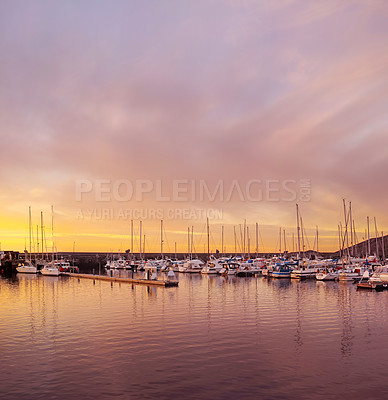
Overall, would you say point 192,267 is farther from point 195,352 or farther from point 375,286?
point 195,352

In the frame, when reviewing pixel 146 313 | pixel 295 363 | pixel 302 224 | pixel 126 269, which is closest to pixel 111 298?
pixel 146 313

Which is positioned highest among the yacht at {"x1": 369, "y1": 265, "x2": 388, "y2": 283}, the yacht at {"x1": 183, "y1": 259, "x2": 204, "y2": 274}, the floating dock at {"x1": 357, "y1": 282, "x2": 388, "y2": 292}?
the yacht at {"x1": 369, "y1": 265, "x2": 388, "y2": 283}

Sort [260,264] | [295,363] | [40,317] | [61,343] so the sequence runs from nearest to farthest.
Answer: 1. [295,363]
2. [61,343]
3. [40,317]
4. [260,264]

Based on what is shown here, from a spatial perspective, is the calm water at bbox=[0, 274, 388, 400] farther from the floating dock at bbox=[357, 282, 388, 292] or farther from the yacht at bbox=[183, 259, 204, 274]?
the yacht at bbox=[183, 259, 204, 274]

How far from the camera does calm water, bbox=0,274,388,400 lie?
18109 millimetres

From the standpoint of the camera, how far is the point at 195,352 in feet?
79.0

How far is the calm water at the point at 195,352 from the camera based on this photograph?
1811 centimetres

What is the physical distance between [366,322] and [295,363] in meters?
15.4

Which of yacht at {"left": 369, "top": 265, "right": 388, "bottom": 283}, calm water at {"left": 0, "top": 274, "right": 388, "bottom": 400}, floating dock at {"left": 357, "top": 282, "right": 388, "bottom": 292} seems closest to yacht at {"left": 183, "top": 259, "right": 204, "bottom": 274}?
yacht at {"left": 369, "top": 265, "right": 388, "bottom": 283}

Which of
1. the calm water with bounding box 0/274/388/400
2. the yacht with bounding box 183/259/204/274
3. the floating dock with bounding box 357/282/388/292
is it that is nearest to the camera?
the calm water with bounding box 0/274/388/400

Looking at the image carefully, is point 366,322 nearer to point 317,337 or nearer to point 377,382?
point 317,337

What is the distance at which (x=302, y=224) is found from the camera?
11056 cm

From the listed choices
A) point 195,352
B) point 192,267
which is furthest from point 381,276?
point 192,267

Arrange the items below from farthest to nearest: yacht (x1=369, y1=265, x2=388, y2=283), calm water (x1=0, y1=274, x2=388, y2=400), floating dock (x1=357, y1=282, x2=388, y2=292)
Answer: yacht (x1=369, y1=265, x2=388, y2=283), floating dock (x1=357, y1=282, x2=388, y2=292), calm water (x1=0, y1=274, x2=388, y2=400)
